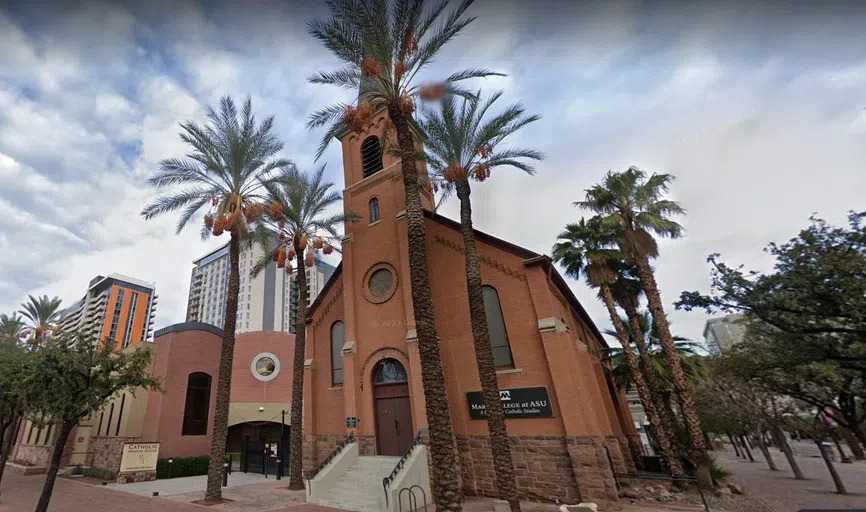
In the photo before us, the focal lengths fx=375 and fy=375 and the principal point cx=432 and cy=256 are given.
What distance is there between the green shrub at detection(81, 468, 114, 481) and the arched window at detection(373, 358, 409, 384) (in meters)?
17.2

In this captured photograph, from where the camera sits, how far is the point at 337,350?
740 inches

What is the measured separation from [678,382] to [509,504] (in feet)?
33.5

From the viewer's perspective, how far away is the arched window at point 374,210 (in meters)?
19.4

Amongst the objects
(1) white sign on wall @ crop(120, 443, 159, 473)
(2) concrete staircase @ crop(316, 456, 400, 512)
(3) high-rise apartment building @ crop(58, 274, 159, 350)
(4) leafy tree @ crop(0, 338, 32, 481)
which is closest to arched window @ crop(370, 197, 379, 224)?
(2) concrete staircase @ crop(316, 456, 400, 512)

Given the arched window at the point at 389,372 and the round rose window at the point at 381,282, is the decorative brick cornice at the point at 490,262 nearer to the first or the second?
the round rose window at the point at 381,282

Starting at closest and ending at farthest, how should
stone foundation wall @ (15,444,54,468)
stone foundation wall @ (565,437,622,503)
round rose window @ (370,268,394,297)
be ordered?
stone foundation wall @ (565,437,622,503) → round rose window @ (370,268,394,297) → stone foundation wall @ (15,444,54,468)

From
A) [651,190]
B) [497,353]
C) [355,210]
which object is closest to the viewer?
Answer: [497,353]

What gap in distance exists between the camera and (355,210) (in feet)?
66.5

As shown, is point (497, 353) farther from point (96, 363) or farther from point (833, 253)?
point (96, 363)

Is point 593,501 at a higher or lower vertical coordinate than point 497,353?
lower

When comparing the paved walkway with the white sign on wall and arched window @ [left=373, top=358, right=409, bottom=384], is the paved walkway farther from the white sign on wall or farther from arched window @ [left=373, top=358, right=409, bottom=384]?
arched window @ [left=373, top=358, right=409, bottom=384]

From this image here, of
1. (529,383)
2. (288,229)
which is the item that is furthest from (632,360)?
(288,229)

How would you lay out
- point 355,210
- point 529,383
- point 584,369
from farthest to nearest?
point 355,210 < point 584,369 < point 529,383

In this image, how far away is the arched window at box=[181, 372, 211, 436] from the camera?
24688mm
